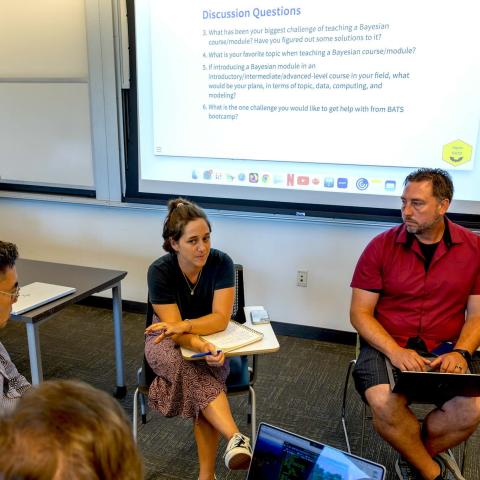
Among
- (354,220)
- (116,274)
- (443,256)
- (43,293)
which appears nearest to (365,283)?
(443,256)

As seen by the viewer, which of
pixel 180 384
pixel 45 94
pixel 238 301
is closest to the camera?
pixel 180 384

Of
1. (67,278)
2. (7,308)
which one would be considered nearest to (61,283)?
(67,278)

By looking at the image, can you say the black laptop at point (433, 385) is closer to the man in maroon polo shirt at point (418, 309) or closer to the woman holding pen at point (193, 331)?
the man in maroon polo shirt at point (418, 309)

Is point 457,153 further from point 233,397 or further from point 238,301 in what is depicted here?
point 233,397

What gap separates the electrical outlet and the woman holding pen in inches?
46.3

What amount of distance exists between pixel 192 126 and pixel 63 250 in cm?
147

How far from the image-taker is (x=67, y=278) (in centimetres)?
220

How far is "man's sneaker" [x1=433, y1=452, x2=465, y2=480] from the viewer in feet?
5.76

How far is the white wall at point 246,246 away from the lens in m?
2.97

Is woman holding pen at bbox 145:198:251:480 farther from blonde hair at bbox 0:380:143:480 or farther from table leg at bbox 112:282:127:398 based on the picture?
blonde hair at bbox 0:380:143:480

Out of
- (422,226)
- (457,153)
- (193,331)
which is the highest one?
(457,153)

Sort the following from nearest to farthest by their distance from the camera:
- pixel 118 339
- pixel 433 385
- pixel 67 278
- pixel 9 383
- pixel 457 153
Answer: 1. pixel 9 383
2. pixel 433 385
3. pixel 67 278
4. pixel 118 339
5. pixel 457 153

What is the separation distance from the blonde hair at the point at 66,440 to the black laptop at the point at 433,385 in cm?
119

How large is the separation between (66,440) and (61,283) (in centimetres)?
167
